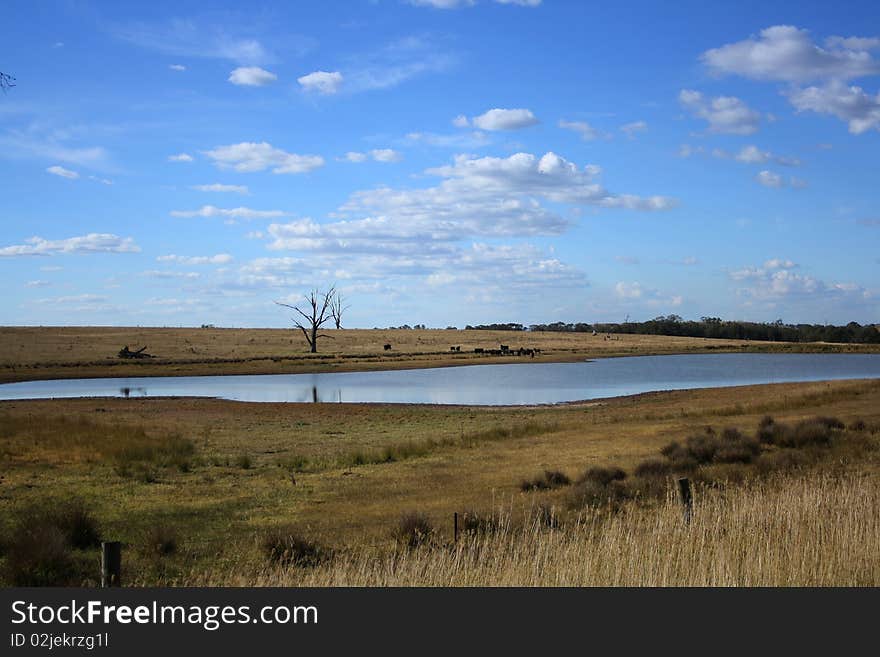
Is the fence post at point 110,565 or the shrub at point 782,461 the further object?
the shrub at point 782,461

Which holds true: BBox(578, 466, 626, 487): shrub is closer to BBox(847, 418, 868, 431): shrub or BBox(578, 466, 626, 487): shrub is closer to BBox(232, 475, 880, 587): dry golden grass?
BBox(232, 475, 880, 587): dry golden grass

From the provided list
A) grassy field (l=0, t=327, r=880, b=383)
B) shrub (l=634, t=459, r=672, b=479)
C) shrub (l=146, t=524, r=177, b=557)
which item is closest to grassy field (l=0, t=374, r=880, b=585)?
shrub (l=146, t=524, r=177, b=557)

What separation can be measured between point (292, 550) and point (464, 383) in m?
52.7

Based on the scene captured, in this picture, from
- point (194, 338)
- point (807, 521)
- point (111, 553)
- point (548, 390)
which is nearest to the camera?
point (111, 553)

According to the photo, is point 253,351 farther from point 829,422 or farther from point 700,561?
point 700,561

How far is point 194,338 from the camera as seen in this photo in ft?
437

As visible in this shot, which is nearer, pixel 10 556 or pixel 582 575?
pixel 582 575

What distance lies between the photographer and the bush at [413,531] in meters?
14.2

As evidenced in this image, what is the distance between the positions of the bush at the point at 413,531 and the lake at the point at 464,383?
3403 cm

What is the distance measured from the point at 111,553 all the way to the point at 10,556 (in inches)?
173

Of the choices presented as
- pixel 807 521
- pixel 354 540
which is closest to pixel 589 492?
pixel 354 540

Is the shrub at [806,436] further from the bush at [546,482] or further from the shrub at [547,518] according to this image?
the shrub at [547,518]

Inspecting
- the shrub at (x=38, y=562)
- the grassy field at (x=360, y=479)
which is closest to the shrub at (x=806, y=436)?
the grassy field at (x=360, y=479)

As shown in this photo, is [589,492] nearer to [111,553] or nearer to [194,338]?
[111,553]
